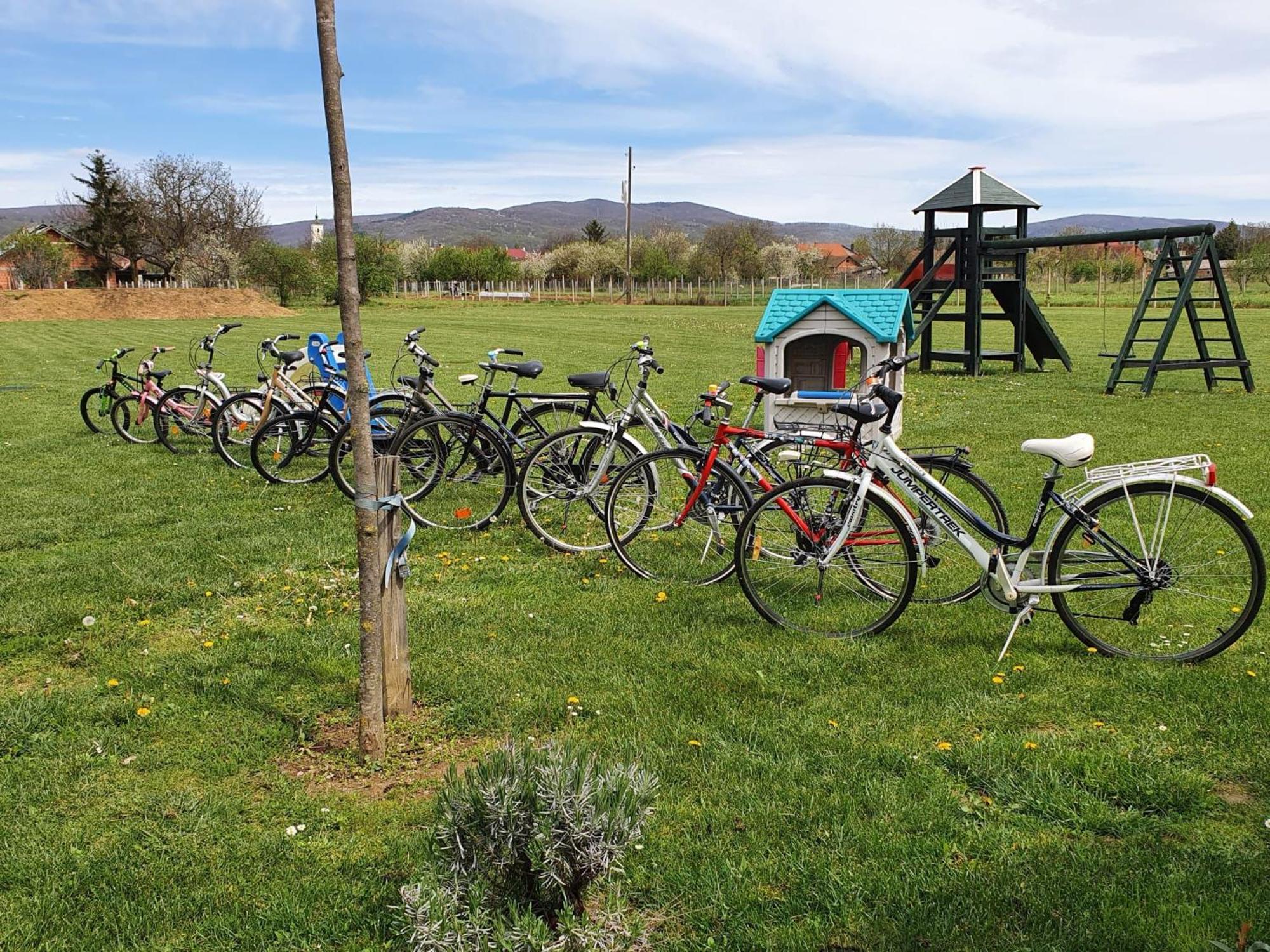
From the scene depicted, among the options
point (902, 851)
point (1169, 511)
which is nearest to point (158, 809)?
point (902, 851)

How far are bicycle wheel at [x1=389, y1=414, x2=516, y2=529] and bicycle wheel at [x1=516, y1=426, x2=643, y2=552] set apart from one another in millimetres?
303

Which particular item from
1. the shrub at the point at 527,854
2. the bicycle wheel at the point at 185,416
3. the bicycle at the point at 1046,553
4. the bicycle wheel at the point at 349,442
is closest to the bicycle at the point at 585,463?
the bicycle at the point at 1046,553

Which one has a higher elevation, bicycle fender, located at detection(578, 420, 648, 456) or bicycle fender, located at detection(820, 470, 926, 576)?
bicycle fender, located at detection(578, 420, 648, 456)

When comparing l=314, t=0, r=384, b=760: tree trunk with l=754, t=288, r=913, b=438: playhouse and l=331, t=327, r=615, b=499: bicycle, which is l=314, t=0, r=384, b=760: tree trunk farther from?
l=754, t=288, r=913, b=438: playhouse

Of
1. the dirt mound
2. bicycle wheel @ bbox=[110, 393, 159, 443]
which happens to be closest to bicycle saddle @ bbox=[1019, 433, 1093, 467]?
bicycle wheel @ bbox=[110, 393, 159, 443]

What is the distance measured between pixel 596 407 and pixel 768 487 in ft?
5.31

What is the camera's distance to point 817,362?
976 cm

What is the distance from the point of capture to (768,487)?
17.9 feet

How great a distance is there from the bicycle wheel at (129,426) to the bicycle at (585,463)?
17.4ft

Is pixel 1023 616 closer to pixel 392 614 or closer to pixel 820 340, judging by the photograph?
pixel 392 614

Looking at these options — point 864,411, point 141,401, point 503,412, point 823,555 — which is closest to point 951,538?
point 823,555

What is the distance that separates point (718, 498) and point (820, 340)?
4652mm

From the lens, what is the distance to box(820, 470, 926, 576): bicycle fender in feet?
14.3

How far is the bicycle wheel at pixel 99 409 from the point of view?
1000 cm
